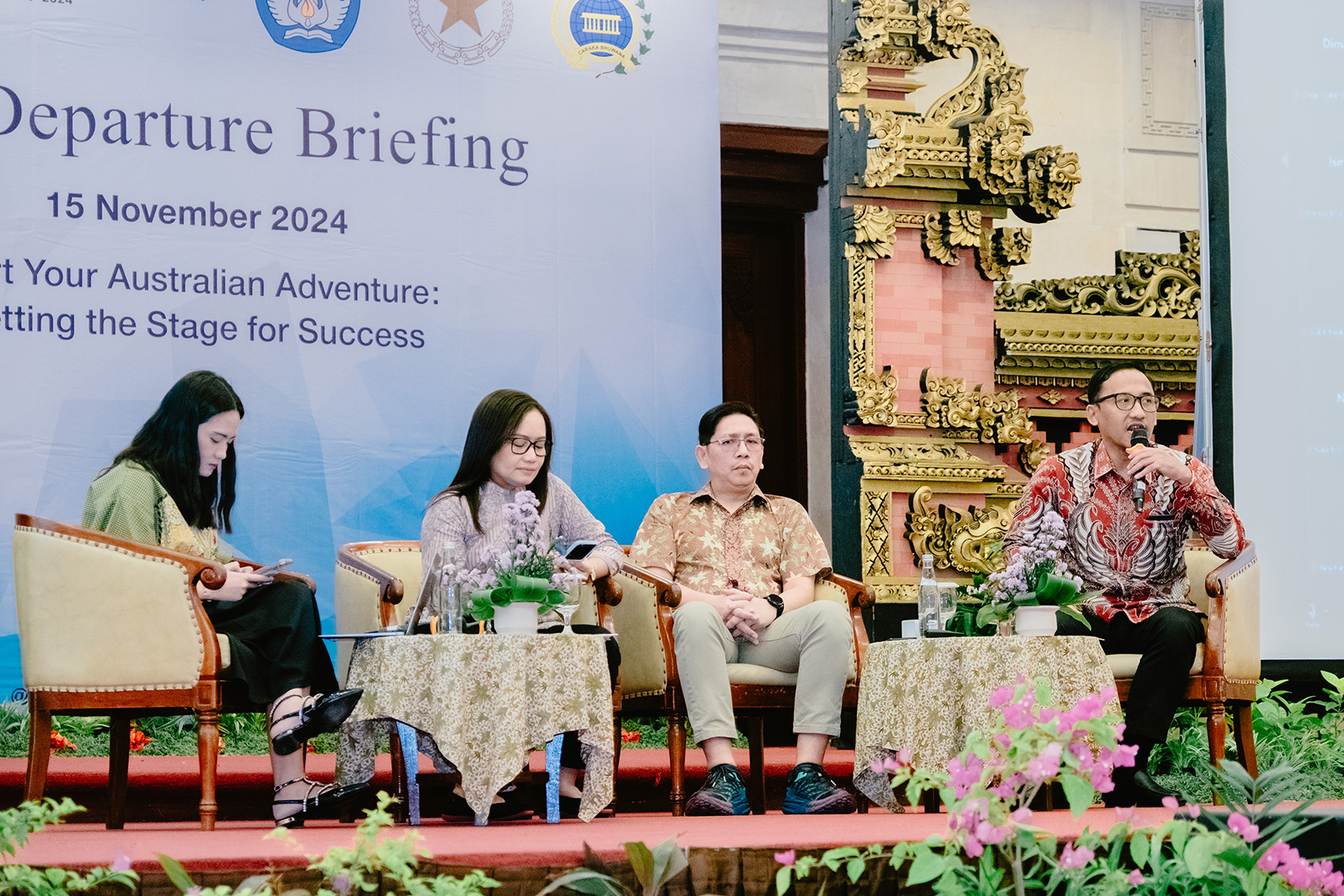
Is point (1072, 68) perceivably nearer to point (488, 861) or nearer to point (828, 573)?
point (828, 573)

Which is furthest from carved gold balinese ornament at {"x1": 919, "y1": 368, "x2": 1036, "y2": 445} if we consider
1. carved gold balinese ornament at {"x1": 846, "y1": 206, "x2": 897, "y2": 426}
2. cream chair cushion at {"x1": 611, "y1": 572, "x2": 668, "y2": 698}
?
cream chair cushion at {"x1": 611, "y1": 572, "x2": 668, "y2": 698}

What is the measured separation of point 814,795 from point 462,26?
3226 millimetres

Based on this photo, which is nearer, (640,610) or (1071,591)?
(1071,591)

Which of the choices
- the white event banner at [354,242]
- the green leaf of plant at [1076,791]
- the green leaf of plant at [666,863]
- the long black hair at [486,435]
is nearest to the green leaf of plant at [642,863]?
the green leaf of plant at [666,863]

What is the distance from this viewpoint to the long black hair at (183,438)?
3574 mm

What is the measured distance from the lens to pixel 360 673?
3396mm

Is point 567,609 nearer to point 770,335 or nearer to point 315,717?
point 315,717

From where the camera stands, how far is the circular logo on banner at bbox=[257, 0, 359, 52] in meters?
5.18

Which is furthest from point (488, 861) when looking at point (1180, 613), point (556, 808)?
point (1180, 613)

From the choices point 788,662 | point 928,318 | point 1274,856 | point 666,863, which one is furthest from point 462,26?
point 1274,856

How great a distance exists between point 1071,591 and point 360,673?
5.59 ft

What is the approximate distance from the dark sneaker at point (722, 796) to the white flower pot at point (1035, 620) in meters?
0.78

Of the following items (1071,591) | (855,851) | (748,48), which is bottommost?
(855,851)

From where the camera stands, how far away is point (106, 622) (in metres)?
3.32
